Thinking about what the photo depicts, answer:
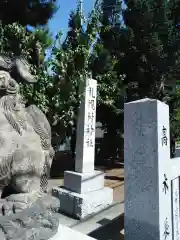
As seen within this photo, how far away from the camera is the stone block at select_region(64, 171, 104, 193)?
15.5 feet

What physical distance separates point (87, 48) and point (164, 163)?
3.91 metres

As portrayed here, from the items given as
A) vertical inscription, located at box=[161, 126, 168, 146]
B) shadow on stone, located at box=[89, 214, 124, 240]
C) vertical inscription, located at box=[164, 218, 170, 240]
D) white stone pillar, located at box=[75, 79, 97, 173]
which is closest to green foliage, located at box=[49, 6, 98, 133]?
white stone pillar, located at box=[75, 79, 97, 173]

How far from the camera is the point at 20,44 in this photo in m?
5.14

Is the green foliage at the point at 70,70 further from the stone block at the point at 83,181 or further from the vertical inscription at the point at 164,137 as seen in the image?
the vertical inscription at the point at 164,137

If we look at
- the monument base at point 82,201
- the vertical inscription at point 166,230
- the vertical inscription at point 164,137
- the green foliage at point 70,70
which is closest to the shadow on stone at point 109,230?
the monument base at point 82,201

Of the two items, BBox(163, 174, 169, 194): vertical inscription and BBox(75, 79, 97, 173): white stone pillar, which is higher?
BBox(75, 79, 97, 173): white stone pillar

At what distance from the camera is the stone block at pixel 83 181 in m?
4.72

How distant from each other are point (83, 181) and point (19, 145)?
9.46ft

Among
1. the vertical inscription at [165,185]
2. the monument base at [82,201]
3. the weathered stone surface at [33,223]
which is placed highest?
the vertical inscription at [165,185]

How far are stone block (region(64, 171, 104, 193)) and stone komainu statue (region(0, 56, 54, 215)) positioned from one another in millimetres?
2467

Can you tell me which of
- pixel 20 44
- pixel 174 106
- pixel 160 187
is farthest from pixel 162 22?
pixel 160 187

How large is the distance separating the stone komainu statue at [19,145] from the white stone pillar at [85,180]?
2478 mm

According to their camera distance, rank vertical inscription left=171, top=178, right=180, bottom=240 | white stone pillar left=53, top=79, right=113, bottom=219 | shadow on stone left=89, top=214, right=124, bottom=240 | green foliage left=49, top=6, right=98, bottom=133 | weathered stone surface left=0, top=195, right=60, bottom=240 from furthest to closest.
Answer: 1. green foliage left=49, top=6, right=98, bottom=133
2. white stone pillar left=53, top=79, right=113, bottom=219
3. shadow on stone left=89, top=214, right=124, bottom=240
4. vertical inscription left=171, top=178, right=180, bottom=240
5. weathered stone surface left=0, top=195, right=60, bottom=240

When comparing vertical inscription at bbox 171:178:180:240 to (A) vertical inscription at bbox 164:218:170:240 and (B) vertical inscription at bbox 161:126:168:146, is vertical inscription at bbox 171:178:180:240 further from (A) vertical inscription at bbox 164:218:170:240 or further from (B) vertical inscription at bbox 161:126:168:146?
(B) vertical inscription at bbox 161:126:168:146
